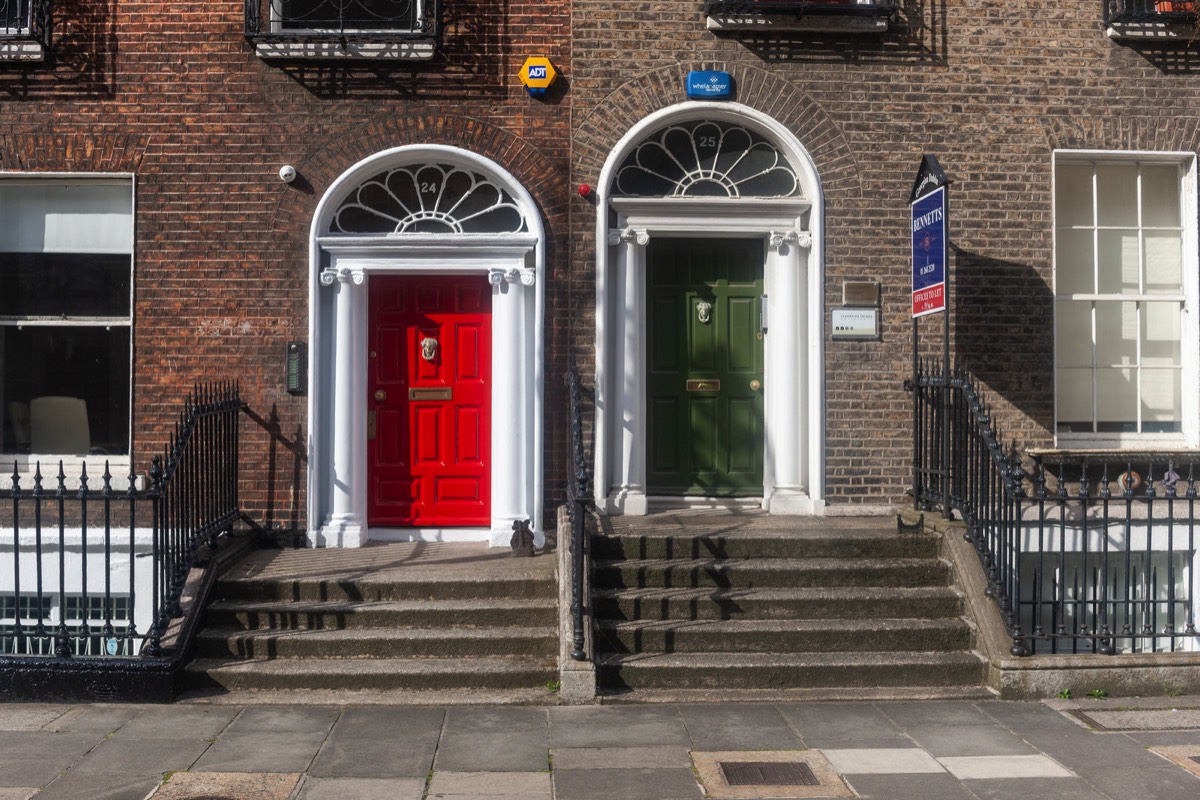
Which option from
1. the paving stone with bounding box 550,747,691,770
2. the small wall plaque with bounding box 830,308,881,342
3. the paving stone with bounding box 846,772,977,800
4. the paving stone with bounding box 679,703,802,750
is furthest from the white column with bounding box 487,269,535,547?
the paving stone with bounding box 846,772,977,800

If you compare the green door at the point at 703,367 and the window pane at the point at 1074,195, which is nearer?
the green door at the point at 703,367

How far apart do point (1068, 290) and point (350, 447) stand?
18.6ft

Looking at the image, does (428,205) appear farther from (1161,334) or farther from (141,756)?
(1161,334)

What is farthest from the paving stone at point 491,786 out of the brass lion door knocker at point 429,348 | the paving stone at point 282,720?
the brass lion door knocker at point 429,348

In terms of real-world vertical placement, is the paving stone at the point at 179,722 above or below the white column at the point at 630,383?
below

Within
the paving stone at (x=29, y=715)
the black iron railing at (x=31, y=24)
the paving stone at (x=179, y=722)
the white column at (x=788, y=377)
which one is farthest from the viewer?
the white column at (x=788, y=377)

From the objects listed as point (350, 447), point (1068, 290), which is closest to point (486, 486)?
point (350, 447)

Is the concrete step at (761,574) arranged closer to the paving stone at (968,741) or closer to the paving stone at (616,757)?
the paving stone at (968,741)

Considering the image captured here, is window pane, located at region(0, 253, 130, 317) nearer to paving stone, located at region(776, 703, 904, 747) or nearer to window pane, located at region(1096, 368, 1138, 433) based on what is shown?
paving stone, located at region(776, 703, 904, 747)

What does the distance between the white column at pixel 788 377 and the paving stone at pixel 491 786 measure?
4.03 metres

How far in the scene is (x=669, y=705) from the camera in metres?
6.68

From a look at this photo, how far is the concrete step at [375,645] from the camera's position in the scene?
7.15 m

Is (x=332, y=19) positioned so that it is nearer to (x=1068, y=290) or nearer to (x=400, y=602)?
(x=400, y=602)

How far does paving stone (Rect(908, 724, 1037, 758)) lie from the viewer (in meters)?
5.84
